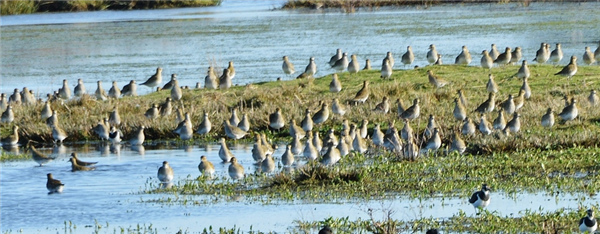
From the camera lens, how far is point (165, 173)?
1536cm

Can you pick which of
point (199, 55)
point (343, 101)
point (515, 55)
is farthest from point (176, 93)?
point (199, 55)

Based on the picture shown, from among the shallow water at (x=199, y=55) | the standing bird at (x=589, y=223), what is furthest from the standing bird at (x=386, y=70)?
the standing bird at (x=589, y=223)

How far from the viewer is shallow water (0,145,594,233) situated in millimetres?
12156

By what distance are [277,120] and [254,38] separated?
28.5 meters

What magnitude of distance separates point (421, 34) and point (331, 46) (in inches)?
191

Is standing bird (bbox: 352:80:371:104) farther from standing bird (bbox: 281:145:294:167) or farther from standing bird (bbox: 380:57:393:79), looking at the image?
standing bird (bbox: 281:145:294:167)

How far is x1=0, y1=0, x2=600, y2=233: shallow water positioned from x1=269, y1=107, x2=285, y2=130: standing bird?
2.95 feet

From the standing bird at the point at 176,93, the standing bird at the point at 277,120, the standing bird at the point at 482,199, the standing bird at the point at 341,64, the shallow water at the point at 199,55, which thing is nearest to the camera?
the standing bird at the point at 482,199

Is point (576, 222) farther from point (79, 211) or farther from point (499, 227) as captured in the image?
point (79, 211)

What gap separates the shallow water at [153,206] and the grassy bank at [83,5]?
193ft

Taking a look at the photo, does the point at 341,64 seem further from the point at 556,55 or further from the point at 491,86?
the point at 491,86

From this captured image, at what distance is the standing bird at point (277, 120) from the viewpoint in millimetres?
19484

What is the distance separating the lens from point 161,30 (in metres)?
55.2

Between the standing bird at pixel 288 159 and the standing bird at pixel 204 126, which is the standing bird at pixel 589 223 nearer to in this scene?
the standing bird at pixel 288 159
